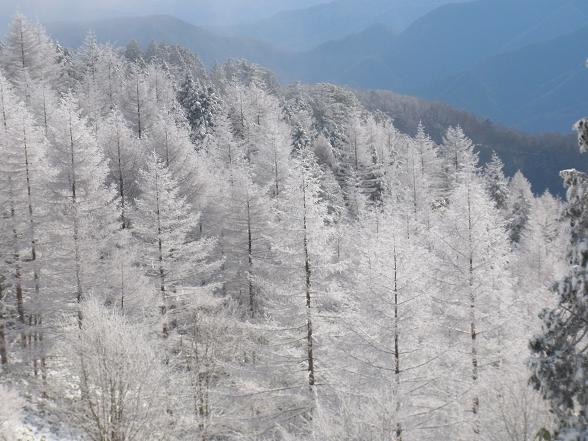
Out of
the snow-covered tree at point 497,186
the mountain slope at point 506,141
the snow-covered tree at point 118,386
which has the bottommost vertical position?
the snow-covered tree at point 118,386

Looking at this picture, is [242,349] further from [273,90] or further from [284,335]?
[273,90]

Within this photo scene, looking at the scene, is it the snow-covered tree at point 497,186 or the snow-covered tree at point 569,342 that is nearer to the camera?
the snow-covered tree at point 569,342

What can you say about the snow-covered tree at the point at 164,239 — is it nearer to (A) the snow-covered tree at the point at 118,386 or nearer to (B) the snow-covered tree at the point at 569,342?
(A) the snow-covered tree at the point at 118,386

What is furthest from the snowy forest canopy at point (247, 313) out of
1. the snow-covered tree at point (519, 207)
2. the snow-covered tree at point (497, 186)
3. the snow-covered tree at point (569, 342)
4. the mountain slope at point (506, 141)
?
the mountain slope at point (506, 141)

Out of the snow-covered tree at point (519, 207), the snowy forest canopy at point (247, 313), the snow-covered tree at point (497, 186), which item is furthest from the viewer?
the snow-covered tree at point (519, 207)

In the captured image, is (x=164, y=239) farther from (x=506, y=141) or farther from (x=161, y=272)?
(x=506, y=141)

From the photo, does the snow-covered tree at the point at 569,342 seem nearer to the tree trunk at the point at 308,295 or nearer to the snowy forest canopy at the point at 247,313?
the snowy forest canopy at the point at 247,313

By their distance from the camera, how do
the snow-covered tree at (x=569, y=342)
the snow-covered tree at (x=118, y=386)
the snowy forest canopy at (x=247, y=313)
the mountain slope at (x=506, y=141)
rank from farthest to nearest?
the mountain slope at (x=506, y=141), the snowy forest canopy at (x=247, y=313), the snow-covered tree at (x=118, y=386), the snow-covered tree at (x=569, y=342)

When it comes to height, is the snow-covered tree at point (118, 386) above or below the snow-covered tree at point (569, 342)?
below

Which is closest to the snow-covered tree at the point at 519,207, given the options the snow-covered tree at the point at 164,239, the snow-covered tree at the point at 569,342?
the snow-covered tree at the point at 164,239

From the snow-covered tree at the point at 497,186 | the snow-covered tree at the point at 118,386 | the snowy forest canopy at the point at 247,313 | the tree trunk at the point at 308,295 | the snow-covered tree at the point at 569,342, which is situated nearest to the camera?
the snow-covered tree at the point at 569,342

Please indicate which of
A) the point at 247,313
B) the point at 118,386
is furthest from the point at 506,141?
the point at 118,386

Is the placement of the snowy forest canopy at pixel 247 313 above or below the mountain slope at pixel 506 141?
below

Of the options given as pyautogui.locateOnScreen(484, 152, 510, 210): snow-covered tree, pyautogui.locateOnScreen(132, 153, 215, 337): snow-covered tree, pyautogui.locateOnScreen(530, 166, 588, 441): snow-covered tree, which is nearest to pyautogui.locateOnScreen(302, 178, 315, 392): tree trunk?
pyautogui.locateOnScreen(132, 153, 215, 337): snow-covered tree
